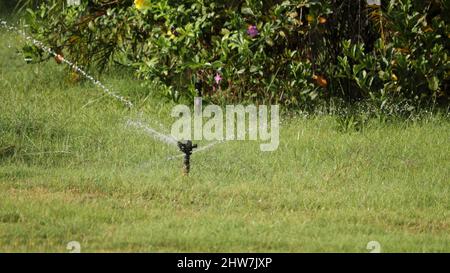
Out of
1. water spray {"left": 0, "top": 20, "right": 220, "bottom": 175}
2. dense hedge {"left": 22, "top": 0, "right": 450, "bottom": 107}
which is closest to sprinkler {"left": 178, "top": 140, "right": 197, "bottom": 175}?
water spray {"left": 0, "top": 20, "right": 220, "bottom": 175}

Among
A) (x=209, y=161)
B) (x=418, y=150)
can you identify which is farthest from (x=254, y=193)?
(x=418, y=150)

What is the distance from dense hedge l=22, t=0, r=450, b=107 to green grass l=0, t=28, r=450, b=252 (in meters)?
0.29

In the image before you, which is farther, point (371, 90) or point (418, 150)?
point (371, 90)

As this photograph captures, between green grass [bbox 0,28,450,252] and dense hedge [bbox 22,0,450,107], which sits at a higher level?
dense hedge [bbox 22,0,450,107]

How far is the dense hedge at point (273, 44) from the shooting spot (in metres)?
6.98

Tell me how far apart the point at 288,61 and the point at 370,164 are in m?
1.34

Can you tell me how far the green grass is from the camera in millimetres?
4988

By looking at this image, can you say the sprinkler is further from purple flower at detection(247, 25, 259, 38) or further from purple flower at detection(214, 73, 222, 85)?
purple flower at detection(214, 73, 222, 85)

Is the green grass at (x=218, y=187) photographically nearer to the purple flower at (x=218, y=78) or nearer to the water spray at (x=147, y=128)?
the water spray at (x=147, y=128)

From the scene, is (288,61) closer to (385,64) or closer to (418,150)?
(385,64)

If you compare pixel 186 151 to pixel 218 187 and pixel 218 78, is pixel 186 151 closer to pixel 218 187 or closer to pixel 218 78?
pixel 218 187

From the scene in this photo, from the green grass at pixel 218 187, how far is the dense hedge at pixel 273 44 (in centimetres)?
29
